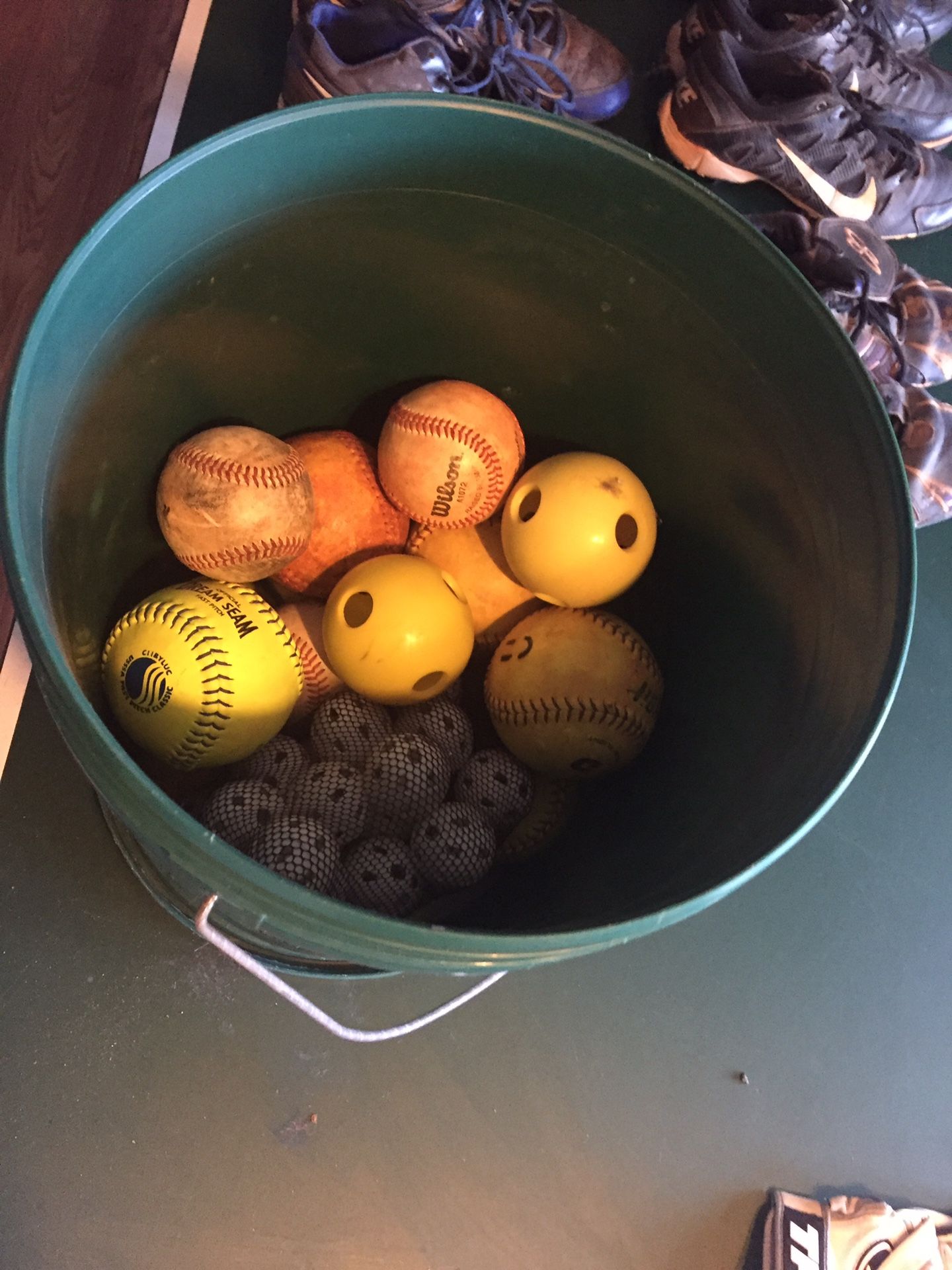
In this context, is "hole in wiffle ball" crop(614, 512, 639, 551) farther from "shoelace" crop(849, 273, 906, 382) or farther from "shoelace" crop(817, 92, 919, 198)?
"shoelace" crop(817, 92, 919, 198)

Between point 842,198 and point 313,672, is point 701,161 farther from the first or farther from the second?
point 313,672

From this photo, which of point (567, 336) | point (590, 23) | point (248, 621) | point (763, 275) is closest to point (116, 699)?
point (248, 621)

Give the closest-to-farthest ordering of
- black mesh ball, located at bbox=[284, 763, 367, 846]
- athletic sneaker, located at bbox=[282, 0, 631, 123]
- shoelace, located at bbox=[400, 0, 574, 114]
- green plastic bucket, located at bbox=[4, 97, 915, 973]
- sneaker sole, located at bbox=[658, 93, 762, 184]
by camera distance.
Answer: green plastic bucket, located at bbox=[4, 97, 915, 973]
black mesh ball, located at bbox=[284, 763, 367, 846]
athletic sneaker, located at bbox=[282, 0, 631, 123]
shoelace, located at bbox=[400, 0, 574, 114]
sneaker sole, located at bbox=[658, 93, 762, 184]

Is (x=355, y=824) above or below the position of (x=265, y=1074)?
above

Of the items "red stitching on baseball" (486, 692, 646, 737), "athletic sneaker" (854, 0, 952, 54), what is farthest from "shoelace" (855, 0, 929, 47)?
"red stitching on baseball" (486, 692, 646, 737)

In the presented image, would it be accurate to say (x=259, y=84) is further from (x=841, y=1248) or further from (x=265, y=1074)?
(x=841, y=1248)

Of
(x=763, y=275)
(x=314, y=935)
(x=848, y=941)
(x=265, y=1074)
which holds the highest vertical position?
(x=763, y=275)

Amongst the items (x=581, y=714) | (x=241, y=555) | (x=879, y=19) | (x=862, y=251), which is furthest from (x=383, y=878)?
(x=879, y=19)
